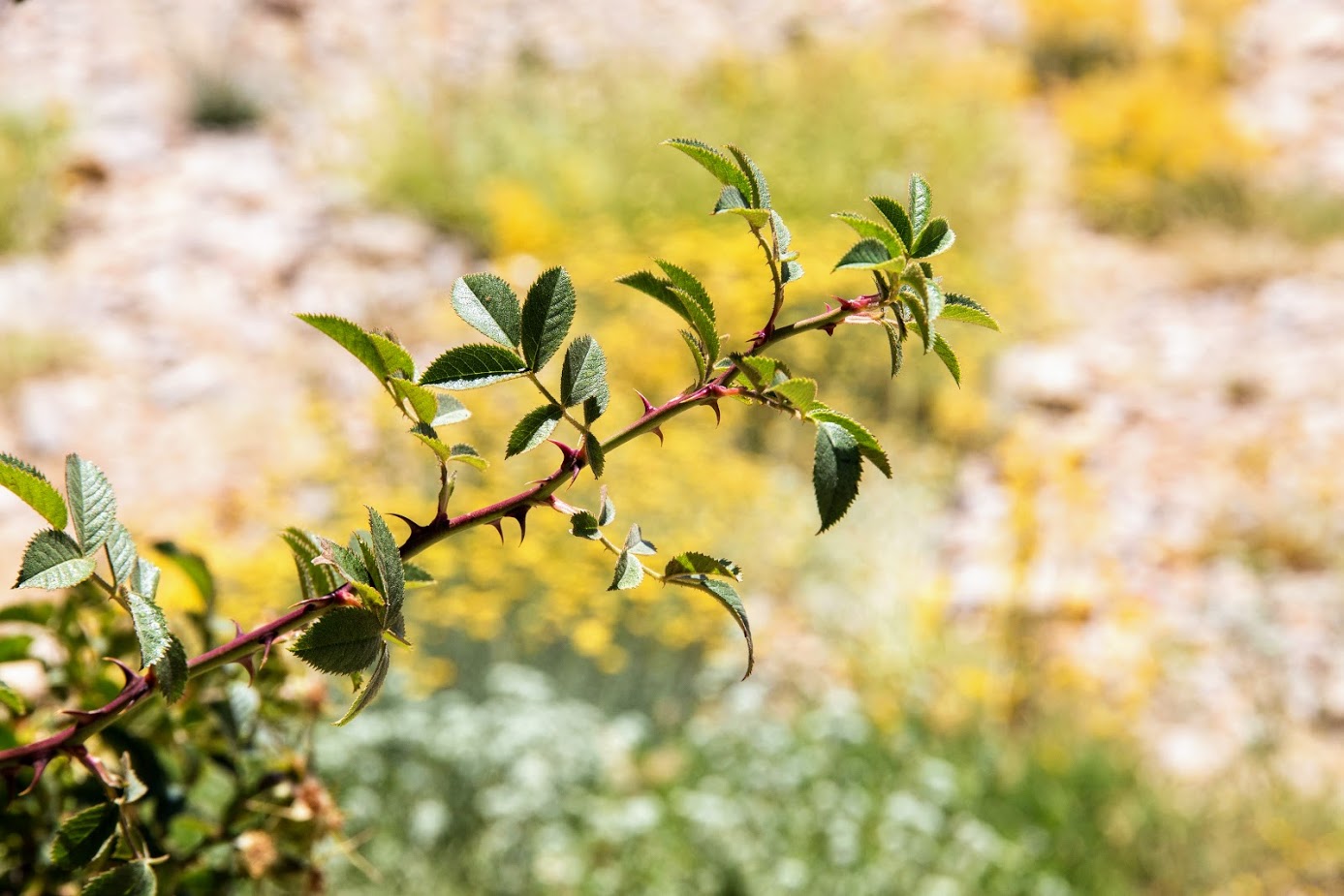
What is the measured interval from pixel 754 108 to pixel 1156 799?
4.60 metres

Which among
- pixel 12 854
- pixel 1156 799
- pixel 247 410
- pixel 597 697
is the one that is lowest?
pixel 247 410

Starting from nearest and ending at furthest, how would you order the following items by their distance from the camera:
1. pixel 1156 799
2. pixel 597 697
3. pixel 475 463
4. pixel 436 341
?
1. pixel 475 463
2. pixel 1156 799
3. pixel 597 697
4. pixel 436 341

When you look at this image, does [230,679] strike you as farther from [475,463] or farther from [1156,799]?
[1156,799]

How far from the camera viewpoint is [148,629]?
455 millimetres

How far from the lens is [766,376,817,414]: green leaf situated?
49 centimetres

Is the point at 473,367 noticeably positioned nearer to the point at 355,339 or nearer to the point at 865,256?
the point at 355,339

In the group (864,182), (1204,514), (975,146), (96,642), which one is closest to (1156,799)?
(1204,514)

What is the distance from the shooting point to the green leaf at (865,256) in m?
0.49

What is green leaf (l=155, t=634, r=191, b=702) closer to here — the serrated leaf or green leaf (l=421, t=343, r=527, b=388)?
green leaf (l=421, t=343, r=527, b=388)

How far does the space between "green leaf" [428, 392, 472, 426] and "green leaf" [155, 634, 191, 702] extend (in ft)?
0.44

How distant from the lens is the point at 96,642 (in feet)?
2.88

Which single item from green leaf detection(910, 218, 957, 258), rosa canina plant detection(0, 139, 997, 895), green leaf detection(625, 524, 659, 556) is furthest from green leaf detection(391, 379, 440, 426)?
green leaf detection(910, 218, 957, 258)

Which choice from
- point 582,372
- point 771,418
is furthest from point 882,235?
point 771,418

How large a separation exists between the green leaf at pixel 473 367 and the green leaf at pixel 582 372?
2 cm
